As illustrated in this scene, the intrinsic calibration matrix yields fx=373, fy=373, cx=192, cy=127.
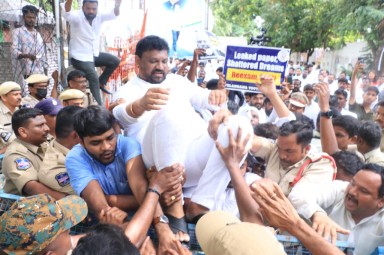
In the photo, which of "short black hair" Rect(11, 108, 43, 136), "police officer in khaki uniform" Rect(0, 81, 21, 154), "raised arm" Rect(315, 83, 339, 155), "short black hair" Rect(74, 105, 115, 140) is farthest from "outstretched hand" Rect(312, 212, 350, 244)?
"police officer in khaki uniform" Rect(0, 81, 21, 154)

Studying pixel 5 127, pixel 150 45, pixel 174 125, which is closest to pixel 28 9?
pixel 5 127

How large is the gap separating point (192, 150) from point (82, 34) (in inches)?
152

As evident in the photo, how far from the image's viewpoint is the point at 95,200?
2174 millimetres

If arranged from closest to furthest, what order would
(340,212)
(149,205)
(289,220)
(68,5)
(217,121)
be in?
(289,220) < (149,205) < (217,121) < (340,212) < (68,5)

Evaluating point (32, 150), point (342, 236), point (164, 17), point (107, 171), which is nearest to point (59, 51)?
point (164, 17)

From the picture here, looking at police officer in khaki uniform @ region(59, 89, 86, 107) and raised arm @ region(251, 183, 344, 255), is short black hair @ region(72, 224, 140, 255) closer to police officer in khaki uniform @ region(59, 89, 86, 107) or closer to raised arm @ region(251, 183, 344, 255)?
raised arm @ region(251, 183, 344, 255)

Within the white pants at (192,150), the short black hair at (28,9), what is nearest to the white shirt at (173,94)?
the white pants at (192,150)

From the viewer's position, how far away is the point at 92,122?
7.34ft

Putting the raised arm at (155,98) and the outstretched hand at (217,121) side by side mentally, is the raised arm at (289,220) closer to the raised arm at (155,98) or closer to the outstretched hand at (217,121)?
the outstretched hand at (217,121)

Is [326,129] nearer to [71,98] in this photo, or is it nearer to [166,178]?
[166,178]

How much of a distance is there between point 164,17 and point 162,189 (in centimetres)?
517

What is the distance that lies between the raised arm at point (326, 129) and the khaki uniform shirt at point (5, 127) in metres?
3.17

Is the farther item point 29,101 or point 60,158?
point 29,101

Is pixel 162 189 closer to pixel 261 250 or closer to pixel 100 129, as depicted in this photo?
pixel 100 129
